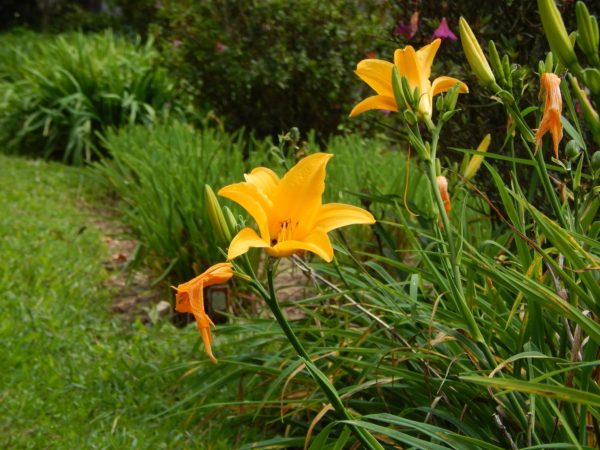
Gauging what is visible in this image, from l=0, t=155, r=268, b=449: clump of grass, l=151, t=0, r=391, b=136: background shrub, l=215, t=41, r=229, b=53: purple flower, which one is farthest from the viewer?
l=215, t=41, r=229, b=53: purple flower

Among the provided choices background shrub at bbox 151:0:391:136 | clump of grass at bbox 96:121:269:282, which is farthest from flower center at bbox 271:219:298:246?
background shrub at bbox 151:0:391:136

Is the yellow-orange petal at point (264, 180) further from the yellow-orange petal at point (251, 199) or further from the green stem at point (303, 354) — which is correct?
the green stem at point (303, 354)

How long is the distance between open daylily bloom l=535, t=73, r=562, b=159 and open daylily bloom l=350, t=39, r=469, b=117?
21 centimetres

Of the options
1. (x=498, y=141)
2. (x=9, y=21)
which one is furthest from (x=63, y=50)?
(x=9, y=21)

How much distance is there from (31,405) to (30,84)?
265 inches

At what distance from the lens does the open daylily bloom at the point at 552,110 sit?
172 centimetres

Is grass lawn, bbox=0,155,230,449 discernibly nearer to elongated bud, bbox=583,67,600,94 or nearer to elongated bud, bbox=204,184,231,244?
elongated bud, bbox=204,184,231,244

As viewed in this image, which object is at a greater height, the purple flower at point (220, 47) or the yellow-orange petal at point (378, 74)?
the yellow-orange petal at point (378, 74)

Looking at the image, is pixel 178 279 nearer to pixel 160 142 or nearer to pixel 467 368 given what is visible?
pixel 160 142

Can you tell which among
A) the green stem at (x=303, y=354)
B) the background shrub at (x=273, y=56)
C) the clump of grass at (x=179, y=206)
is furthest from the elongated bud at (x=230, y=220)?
the background shrub at (x=273, y=56)

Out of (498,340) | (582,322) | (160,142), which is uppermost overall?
(582,322)

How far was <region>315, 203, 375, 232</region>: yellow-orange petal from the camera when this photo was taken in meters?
1.54

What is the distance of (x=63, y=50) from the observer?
8977 millimetres

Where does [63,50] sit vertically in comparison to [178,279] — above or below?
above
